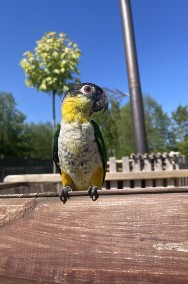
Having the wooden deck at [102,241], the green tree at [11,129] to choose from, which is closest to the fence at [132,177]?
the wooden deck at [102,241]

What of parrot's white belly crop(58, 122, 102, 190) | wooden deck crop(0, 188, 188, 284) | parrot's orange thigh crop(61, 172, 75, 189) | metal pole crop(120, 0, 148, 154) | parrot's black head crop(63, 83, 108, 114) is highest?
metal pole crop(120, 0, 148, 154)

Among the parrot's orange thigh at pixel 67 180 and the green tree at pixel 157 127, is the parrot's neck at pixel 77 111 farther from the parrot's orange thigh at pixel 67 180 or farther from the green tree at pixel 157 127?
the green tree at pixel 157 127

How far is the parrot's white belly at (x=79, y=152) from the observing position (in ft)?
8.73

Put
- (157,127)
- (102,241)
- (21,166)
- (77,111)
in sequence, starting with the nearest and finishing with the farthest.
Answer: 1. (102,241)
2. (77,111)
3. (21,166)
4. (157,127)

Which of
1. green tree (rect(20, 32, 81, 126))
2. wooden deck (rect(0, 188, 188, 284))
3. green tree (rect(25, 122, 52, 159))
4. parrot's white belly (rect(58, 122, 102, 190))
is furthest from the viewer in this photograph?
green tree (rect(25, 122, 52, 159))

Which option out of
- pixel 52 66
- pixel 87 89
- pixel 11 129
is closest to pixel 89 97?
pixel 87 89

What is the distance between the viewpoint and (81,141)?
2.66 meters

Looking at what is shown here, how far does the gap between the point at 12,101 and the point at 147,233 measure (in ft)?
154

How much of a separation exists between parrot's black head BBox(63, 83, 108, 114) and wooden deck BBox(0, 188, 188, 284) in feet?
5.50

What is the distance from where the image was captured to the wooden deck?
0.93 metres

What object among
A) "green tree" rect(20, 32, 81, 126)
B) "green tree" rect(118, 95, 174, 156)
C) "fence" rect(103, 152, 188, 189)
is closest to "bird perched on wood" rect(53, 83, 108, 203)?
"fence" rect(103, 152, 188, 189)

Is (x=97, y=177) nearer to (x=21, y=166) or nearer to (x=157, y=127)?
(x=21, y=166)

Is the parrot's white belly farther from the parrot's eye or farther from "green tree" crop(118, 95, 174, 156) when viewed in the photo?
"green tree" crop(118, 95, 174, 156)

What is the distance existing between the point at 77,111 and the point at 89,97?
0.53ft
